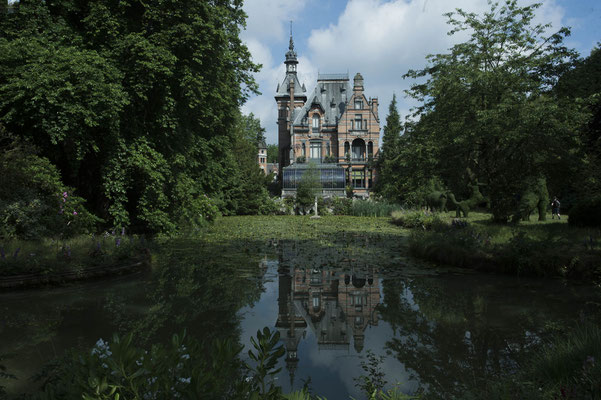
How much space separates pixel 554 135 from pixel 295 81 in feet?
176

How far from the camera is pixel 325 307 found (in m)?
6.55

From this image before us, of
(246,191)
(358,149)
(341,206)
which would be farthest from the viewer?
(358,149)

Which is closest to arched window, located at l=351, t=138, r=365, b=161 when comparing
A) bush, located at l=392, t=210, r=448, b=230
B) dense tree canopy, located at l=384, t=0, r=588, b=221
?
bush, located at l=392, t=210, r=448, b=230

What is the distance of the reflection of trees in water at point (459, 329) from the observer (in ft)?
13.0

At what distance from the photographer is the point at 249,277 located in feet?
28.8

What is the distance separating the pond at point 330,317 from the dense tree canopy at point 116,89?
4862 mm

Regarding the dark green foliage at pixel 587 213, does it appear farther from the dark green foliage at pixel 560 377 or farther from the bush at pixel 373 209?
the bush at pixel 373 209

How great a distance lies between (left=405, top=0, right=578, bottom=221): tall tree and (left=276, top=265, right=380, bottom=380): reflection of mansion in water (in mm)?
7556

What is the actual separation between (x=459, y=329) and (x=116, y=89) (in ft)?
34.8

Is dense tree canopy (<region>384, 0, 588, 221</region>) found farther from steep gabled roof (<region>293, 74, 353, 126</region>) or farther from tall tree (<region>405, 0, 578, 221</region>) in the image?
steep gabled roof (<region>293, 74, 353, 126</region>)

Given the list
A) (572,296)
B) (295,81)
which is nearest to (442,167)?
(572,296)

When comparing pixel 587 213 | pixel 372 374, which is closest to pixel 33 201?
pixel 372 374

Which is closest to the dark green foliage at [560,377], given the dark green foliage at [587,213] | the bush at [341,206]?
the dark green foliage at [587,213]

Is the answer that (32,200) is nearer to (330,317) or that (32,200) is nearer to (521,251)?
(330,317)
